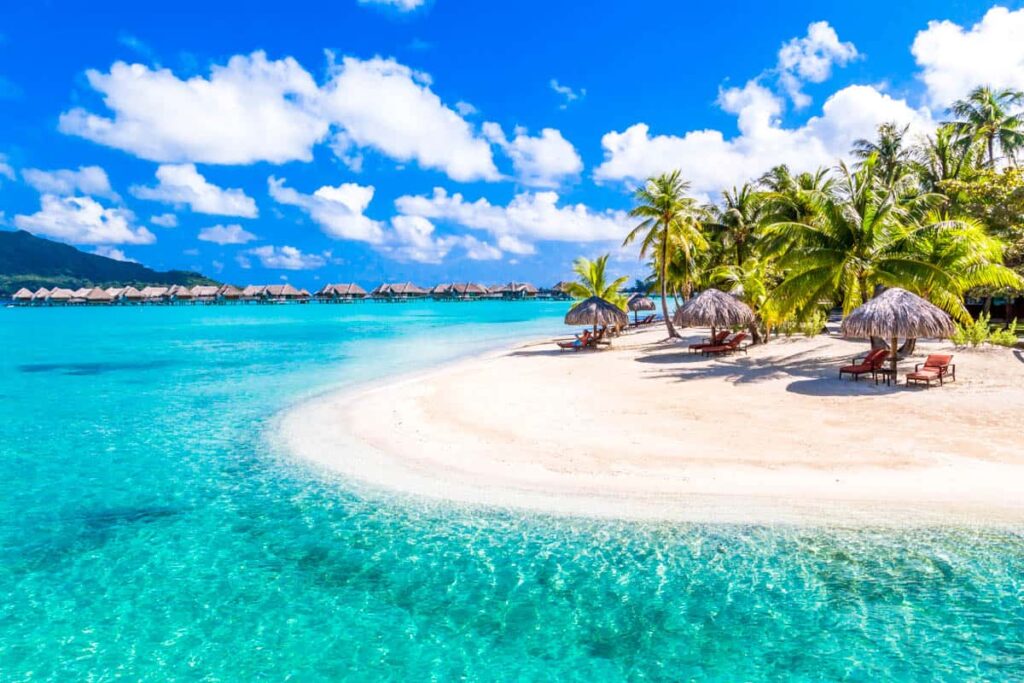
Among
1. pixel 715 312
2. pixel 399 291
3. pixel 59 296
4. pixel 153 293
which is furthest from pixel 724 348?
pixel 59 296

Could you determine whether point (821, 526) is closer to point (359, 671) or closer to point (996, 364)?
point (359, 671)

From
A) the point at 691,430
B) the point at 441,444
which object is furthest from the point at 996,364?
the point at 441,444

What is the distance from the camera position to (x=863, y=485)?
7961mm

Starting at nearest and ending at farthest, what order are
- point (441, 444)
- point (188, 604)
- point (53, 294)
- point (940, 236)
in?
point (188, 604)
point (441, 444)
point (940, 236)
point (53, 294)

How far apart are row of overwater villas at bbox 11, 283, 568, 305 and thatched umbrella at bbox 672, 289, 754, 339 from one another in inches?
3993

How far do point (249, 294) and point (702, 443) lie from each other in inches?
5142

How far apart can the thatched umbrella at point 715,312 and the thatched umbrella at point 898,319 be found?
19.7ft

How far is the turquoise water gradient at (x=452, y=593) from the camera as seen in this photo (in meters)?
4.82

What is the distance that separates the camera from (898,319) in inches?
523

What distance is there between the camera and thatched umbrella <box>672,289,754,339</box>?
1997 centimetres

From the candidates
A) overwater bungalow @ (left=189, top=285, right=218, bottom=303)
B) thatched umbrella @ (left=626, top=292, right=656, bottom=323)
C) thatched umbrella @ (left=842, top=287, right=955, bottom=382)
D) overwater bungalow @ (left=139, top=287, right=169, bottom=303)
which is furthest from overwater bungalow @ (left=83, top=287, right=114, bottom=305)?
thatched umbrella @ (left=842, top=287, right=955, bottom=382)

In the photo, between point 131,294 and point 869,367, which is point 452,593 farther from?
point 131,294

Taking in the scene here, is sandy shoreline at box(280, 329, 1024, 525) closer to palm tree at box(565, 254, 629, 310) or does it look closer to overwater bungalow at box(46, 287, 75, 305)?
palm tree at box(565, 254, 629, 310)

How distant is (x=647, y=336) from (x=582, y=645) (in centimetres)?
2735
